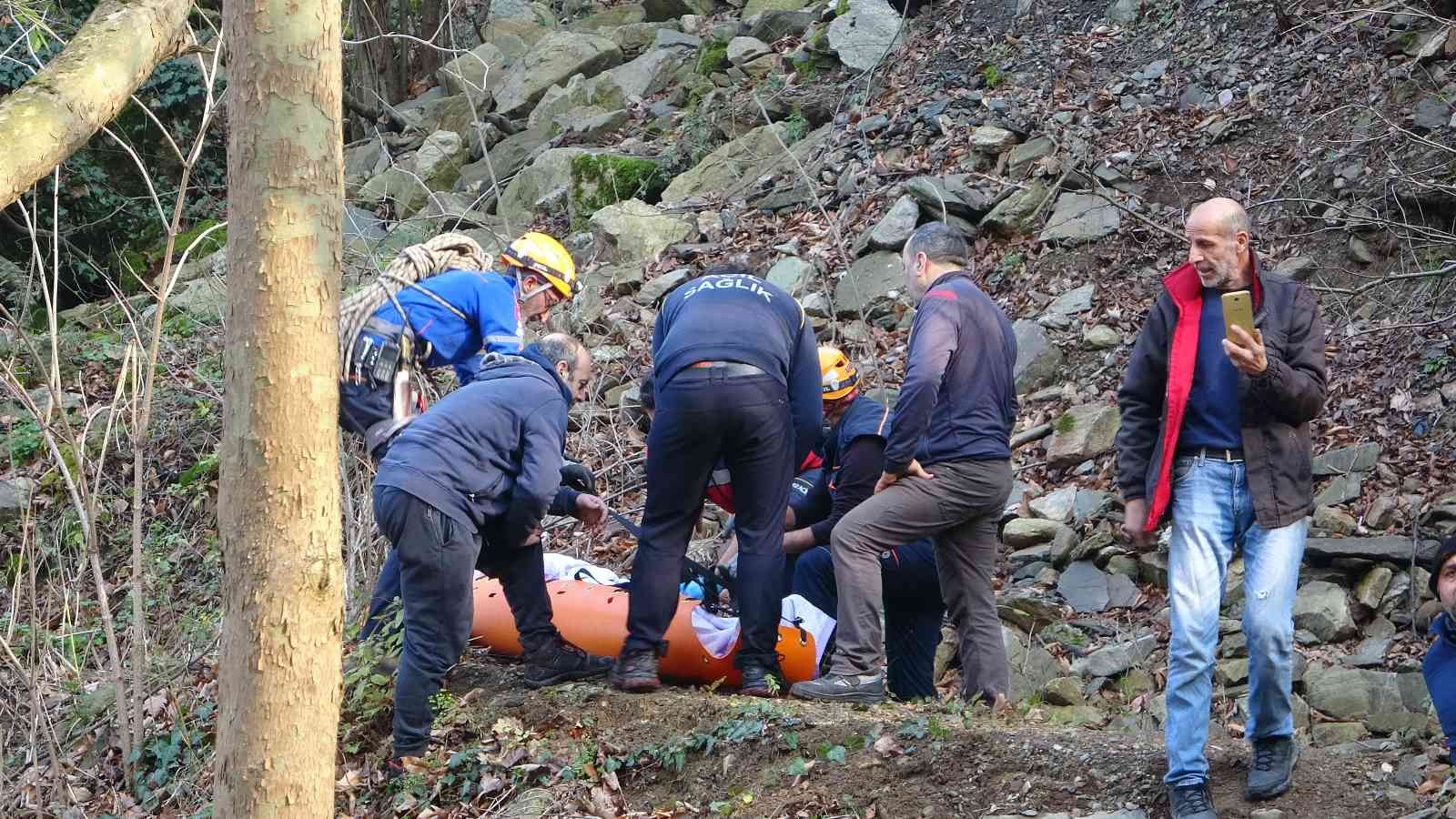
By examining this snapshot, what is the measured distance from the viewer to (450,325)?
19.1ft

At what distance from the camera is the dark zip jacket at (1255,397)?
4336mm

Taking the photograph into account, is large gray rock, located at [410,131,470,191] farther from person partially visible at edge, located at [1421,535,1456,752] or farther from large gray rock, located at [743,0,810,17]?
person partially visible at edge, located at [1421,535,1456,752]

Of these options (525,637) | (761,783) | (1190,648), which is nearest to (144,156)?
(525,637)

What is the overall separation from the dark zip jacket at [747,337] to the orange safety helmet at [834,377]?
402 millimetres

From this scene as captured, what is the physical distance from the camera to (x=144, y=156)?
16.9 metres

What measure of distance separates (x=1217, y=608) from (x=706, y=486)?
7.20ft

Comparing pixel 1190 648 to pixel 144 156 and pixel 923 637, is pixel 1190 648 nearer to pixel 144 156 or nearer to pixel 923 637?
pixel 923 637

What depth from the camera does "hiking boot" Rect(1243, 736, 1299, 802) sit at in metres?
4.43

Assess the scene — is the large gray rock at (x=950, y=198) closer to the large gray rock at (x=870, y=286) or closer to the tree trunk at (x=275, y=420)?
the large gray rock at (x=870, y=286)

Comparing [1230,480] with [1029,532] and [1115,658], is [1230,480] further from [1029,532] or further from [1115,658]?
[1029,532]

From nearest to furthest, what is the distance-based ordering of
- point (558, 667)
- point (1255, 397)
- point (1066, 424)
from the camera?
point (1255, 397) → point (558, 667) → point (1066, 424)

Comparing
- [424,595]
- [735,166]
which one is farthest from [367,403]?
[735,166]

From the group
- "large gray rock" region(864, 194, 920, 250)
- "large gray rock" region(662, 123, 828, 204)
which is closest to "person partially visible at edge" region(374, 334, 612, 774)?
"large gray rock" region(864, 194, 920, 250)

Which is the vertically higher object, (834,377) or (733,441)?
(834,377)
